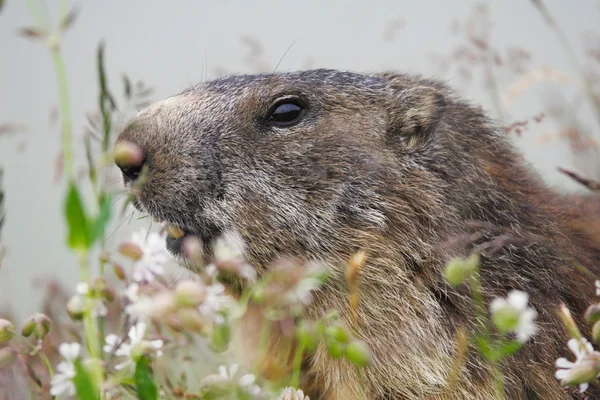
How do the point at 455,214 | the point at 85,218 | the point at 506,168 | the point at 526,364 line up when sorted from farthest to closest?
the point at 506,168
the point at 455,214
the point at 526,364
the point at 85,218

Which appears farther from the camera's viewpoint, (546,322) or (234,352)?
(234,352)

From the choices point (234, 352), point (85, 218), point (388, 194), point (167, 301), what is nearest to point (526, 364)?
point (388, 194)

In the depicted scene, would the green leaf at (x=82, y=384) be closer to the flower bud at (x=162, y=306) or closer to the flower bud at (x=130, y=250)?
the flower bud at (x=162, y=306)

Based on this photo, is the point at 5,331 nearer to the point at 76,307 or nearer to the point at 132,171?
the point at 76,307

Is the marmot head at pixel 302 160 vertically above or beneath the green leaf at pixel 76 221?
beneath

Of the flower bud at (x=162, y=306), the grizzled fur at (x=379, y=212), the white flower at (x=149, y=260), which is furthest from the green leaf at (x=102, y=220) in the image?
the grizzled fur at (x=379, y=212)

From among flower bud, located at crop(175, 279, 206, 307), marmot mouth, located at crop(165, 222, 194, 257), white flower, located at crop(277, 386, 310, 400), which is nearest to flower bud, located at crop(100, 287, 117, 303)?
flower bud, located at crop(175, 279, 206, 307)

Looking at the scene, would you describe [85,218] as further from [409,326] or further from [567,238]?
[567,238]

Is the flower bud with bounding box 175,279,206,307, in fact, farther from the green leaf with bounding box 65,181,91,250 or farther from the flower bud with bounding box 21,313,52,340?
the flower bud with bounding box 21,313,52,340
